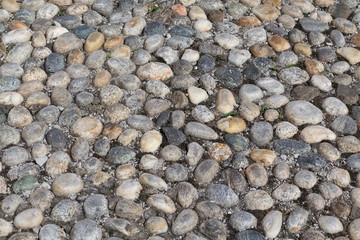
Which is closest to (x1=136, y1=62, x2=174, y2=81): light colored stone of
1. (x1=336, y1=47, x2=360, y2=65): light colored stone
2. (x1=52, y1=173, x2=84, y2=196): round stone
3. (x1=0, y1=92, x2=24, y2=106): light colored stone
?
(x1=0, y1=92, x2=24, y2=106): light colored stone

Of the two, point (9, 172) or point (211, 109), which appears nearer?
point (9, 172)

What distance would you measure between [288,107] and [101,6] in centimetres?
149

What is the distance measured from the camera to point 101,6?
3.37 m

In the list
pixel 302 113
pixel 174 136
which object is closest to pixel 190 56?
pixel 174 136

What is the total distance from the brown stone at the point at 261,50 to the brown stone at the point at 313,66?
0.77 ft

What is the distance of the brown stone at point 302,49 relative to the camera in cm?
315

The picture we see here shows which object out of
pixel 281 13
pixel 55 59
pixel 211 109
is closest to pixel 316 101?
pixel 211 109

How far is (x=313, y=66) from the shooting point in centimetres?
303

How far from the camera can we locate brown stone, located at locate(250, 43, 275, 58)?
10.2 ft

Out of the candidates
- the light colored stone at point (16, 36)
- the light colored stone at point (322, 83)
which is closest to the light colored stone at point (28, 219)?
the light colored stone at point (16, 36)

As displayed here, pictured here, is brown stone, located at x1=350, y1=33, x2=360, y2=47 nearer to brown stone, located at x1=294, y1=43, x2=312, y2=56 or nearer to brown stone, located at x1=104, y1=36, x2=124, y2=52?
brown stone, located at x1=294, y1=43, x2=312, y2=56

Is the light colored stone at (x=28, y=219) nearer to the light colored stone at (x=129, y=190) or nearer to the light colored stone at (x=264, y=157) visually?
the light colored stone at (x=129, y=190)

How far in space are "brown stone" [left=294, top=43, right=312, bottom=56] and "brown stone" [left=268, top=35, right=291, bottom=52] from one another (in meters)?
0.06

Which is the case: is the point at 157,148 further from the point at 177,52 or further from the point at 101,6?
the point at 101,6
